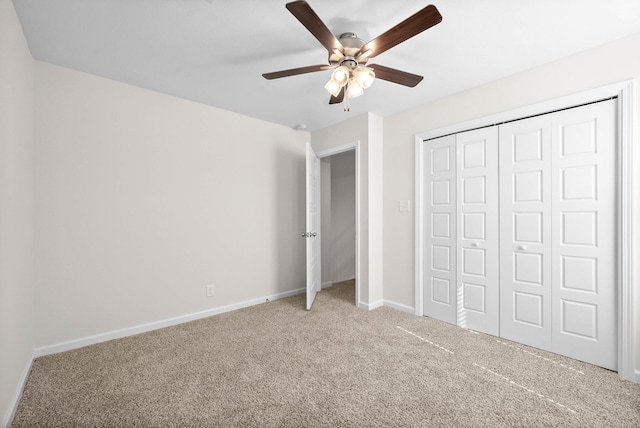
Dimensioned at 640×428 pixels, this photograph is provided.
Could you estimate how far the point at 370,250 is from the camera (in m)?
3.39

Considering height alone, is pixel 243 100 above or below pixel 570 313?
above

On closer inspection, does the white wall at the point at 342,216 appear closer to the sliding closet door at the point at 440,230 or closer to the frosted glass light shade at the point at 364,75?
the sliding closet door at the point at 440,230

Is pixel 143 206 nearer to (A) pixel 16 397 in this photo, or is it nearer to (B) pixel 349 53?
(A) pixel 16 397

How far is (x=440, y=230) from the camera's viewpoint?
9.96 ft

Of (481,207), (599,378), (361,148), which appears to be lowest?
(599,378)

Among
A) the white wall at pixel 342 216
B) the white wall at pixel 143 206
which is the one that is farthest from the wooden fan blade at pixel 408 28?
the white wall at pixel 342 216

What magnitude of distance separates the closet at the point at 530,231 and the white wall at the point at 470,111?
6.7 inches

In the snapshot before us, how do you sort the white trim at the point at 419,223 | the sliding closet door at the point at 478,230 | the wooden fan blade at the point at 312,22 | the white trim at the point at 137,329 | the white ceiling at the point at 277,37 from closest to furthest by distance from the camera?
the wooden fan blade at the point at 312,22 → the white ceiling at the point at 277,37 → the white trim at the point at 137,329 → the sliding closet door at the point at 478,230 → the white trim at the point at 419,223

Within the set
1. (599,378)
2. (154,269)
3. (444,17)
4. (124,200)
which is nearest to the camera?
(444,17)

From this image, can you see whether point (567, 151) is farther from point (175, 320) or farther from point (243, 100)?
point (175, 320)

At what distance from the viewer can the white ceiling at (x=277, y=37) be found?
1.67m

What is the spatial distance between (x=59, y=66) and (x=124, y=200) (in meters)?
1.19

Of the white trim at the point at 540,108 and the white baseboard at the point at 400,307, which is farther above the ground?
the white trim at the point at 540,108

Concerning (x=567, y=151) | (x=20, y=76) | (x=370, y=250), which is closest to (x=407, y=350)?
(x=370, y=250)
